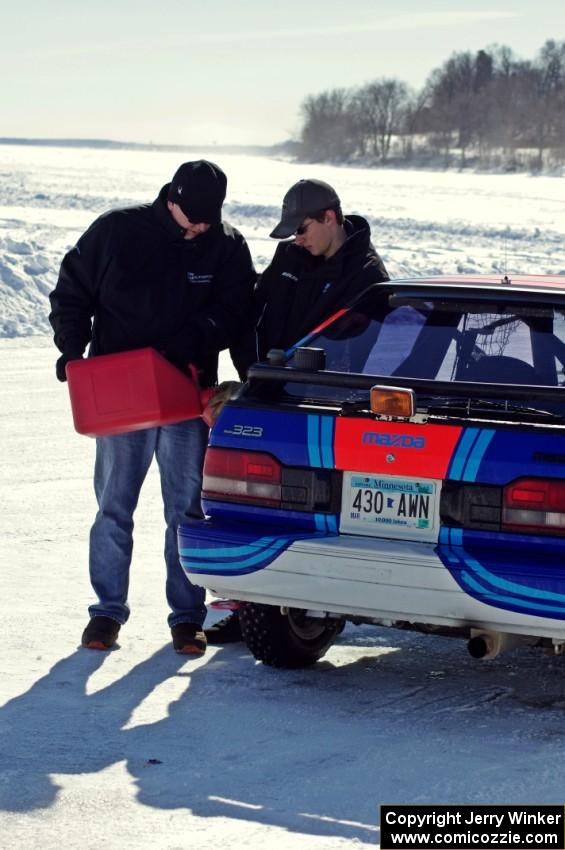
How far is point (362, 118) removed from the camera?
125 m

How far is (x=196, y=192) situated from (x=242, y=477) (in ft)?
4.10

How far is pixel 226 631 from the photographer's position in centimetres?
560

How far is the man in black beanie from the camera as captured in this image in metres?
5.43

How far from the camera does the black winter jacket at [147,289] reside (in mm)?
5445

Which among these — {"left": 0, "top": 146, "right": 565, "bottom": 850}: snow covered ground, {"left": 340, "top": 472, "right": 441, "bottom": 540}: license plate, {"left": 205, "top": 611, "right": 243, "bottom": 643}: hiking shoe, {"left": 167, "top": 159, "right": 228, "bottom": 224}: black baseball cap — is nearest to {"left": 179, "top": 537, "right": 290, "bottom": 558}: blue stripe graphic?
{"left": 340, "top": 472, "right": 441, "bottom": 540}: license plate

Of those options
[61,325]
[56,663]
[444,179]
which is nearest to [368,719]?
[56,663]

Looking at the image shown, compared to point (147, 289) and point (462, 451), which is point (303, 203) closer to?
point (147, 289)

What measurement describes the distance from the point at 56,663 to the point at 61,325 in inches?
49.9

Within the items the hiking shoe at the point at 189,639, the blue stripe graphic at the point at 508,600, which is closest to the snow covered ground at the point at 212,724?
the hiking shoe at the point at 189,639

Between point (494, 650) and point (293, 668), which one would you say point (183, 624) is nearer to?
point (293, 668)

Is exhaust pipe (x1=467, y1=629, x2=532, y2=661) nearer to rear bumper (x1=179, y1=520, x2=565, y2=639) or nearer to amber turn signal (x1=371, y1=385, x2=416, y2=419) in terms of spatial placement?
rear bumper (x1=179, y1=520, x2=565, y2=639)

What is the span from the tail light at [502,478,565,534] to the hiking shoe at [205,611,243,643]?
164 centimetres

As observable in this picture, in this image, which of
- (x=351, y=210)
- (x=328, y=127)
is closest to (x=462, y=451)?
(x=351, y=210)

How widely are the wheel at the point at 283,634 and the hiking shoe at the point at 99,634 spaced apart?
57 centimetres
